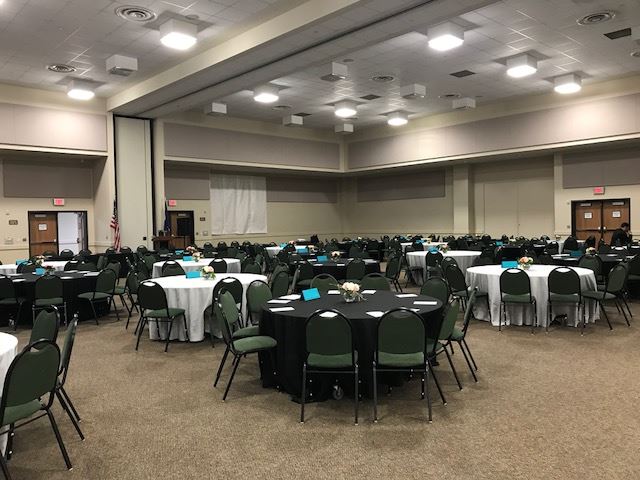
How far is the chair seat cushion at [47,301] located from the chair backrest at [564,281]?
7.36m

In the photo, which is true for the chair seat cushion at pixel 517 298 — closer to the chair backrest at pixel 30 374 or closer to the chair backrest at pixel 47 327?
the chair backrest at pixel 47 327

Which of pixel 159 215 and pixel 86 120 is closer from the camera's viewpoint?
pixel 86 120

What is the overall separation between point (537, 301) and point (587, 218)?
33.6 ft

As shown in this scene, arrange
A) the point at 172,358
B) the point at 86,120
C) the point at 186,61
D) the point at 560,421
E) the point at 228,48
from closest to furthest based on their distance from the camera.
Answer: the point at 560,421 < the point at 172,358 < the point at 228,48 < the point at 186,61 < the point at 86,120

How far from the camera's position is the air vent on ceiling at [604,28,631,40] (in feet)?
34.1

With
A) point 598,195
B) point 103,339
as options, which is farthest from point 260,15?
point 598,195

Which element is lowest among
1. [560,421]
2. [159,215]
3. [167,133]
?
[560,421]

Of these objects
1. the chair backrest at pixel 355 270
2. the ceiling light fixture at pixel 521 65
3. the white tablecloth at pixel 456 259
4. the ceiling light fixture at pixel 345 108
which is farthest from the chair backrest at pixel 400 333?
the ceiling light fixture at pixel 345 108

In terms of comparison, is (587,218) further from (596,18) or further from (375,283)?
(375,283)

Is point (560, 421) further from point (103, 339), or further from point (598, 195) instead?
point (598, 195)

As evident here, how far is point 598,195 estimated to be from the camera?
15836 millimetres

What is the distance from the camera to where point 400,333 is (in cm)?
425

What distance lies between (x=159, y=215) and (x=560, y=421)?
14.0m

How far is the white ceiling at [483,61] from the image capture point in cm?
951
